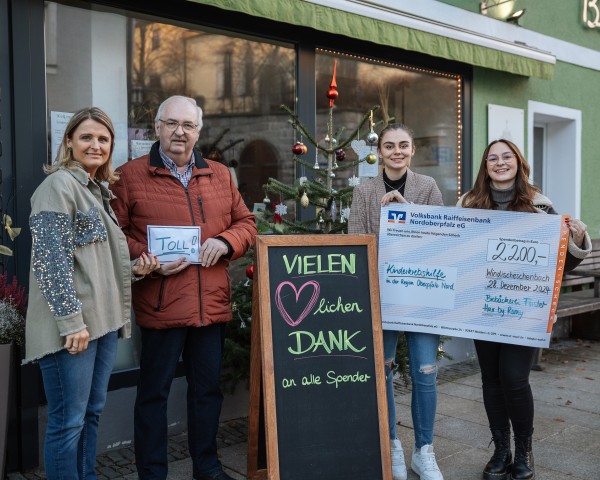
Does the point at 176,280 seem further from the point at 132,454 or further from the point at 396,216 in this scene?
the point at 132,454

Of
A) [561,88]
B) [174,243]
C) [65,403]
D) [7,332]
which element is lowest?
[65,403]

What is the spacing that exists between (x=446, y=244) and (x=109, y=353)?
1853 millimetres

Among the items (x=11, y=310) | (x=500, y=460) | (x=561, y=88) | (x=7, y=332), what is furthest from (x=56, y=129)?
(x=561, y=88)

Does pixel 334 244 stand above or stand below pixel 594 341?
above

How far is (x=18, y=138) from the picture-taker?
4.00m

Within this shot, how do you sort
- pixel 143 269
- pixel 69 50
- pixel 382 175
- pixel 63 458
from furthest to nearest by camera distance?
pixel 69 50 < pixel 382 175 < pixel 143 269 < pixel 63 458

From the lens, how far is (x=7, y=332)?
3455 millimetres

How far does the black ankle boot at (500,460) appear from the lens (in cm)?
382

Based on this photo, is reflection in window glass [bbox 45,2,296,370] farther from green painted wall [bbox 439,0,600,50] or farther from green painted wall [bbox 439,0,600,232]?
green painted wall [bbox 439,0,600,50]

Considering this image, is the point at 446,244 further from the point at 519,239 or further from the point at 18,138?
the point at 18,138

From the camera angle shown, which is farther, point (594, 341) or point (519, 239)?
point (594, 341)

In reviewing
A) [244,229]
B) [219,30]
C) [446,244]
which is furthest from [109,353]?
[219,30]

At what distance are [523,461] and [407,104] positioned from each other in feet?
12.7

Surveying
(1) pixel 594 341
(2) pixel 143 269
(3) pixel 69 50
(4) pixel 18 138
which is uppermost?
(3) pixel 69 50
